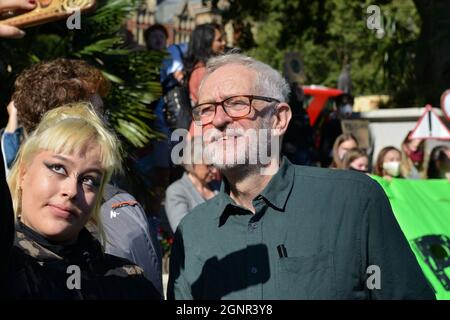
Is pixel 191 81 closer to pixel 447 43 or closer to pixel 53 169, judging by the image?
pixel 53 169

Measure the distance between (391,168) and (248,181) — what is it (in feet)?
17.5

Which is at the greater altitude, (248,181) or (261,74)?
(261,74)

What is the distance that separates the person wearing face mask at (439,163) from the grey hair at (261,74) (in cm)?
Answer: 501

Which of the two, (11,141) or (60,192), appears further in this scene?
(11,141)

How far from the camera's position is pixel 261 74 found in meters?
2.93

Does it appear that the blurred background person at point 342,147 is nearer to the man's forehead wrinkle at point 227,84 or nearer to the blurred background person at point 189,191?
the blurred background person at point 189,191

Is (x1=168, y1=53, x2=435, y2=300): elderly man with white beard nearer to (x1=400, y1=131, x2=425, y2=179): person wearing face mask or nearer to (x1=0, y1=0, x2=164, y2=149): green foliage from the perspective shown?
(x1=0, y1=0, x2=164, y2=149): green foliage

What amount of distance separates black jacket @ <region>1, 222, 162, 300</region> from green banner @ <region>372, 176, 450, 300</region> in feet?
7.21

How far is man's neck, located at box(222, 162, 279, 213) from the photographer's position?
2812 mm

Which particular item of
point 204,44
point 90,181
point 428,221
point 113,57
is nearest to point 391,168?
point 204,44

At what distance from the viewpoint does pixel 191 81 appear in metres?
6.84

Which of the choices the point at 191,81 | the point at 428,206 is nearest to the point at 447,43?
the point at 191,81

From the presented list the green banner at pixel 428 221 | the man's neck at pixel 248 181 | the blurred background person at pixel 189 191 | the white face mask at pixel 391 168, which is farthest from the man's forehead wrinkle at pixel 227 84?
the white face mask at pixel 391 168

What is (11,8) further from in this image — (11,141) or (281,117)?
(11,141)
